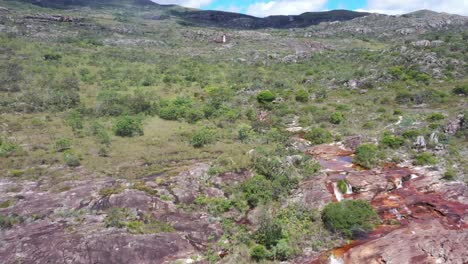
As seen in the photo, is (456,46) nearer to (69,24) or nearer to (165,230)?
(165,230)

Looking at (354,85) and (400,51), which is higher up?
(400,51)

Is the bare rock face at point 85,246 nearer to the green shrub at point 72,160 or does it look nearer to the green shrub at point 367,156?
the green shrub at point 72,160

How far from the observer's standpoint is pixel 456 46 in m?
55.0

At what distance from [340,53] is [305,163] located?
55.4 metres

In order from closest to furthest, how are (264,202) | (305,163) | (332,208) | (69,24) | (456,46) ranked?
1. (332,208)
2. (264,202)
3. (305,163)
4. (456,46)
5. (69,24)

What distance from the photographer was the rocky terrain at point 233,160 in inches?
683

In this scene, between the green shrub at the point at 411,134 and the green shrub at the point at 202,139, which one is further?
the green shrub at the point at 202,139

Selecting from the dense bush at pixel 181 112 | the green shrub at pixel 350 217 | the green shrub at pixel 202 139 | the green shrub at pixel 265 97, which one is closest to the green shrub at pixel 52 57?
the dense bush at pixel 181 112

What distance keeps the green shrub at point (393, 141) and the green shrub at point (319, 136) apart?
13.8 feet

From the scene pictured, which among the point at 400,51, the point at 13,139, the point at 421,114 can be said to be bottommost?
the point at 13,139

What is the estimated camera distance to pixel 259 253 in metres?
16.7

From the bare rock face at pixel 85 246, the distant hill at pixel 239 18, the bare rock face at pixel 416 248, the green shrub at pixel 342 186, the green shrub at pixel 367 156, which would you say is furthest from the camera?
the distant hill at pixel 239 18

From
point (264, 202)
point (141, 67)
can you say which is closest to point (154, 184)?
point (264, 202)

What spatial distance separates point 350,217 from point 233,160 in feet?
32.2
